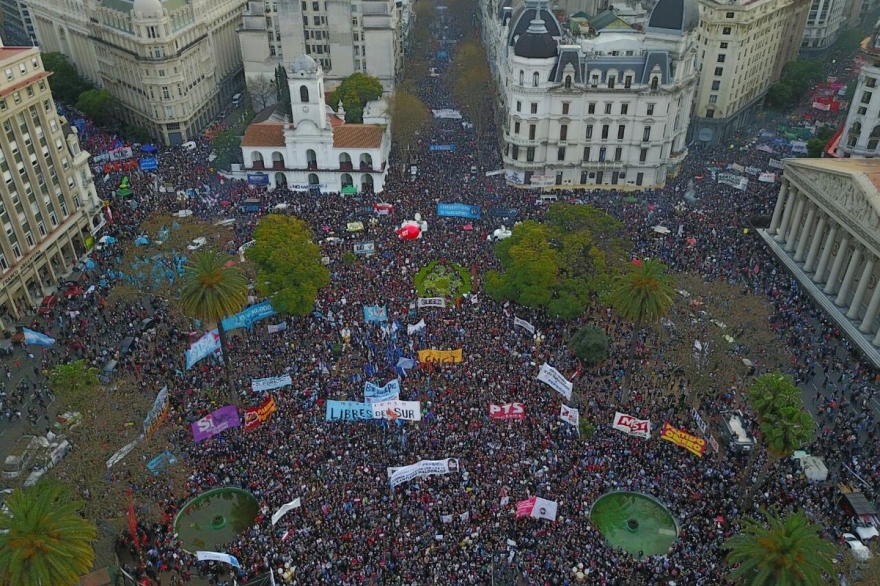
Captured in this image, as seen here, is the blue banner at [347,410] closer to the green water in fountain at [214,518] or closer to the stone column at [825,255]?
the green water in fountain at [214,518]

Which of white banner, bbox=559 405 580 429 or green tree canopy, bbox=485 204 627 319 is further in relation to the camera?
green tree canopy, bbox=485 204 627 319

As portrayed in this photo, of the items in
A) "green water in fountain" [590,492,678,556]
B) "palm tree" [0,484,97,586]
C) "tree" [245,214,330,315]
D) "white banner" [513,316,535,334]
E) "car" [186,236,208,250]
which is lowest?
"green water in fountain" [590,492,678,556]

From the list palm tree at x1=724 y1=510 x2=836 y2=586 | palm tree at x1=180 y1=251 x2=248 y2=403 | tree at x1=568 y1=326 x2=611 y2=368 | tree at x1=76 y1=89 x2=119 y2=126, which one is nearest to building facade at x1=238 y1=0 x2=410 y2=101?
tree at x1=76 y1=89 x2=119 y2=126

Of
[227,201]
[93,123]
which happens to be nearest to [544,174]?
[227,201]

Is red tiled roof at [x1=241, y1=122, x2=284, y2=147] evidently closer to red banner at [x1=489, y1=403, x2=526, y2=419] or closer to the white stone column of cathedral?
red banner at [x1=489, y1=403, x2=526, y2=419]

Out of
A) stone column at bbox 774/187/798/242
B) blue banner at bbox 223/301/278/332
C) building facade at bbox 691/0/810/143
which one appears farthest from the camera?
building facade at bbox 691/0/810/143

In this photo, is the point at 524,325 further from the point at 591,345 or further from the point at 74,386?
the point at 74,386

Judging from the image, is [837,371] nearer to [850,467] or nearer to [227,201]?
[850,467]

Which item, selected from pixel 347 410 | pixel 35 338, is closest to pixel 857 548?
pixel 347 410
